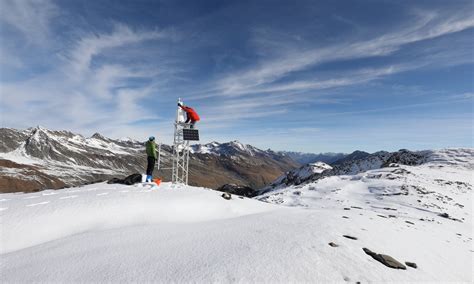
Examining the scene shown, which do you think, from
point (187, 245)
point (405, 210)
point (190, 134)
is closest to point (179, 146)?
point (190, 134)

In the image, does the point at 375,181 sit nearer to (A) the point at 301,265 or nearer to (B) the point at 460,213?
(B) the point at 460,213

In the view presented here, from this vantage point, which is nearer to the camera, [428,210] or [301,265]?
[301,265]

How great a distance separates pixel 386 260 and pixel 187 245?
668cm

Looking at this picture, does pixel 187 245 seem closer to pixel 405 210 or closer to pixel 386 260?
pixel 386 260

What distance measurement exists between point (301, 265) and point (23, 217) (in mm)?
11323

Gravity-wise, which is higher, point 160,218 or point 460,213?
point 160,218

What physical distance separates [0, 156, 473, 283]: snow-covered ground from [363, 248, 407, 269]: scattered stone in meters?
0.23

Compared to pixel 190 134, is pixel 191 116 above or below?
above

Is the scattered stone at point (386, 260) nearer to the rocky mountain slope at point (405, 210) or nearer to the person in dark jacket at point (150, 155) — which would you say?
the rocky mountain slope at point (405, 210)

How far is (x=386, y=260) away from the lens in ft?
29.0

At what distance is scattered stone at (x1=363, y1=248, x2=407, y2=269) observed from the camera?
339 inches

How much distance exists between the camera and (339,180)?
1773 inches

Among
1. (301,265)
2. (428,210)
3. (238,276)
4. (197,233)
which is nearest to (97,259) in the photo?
(197,233)

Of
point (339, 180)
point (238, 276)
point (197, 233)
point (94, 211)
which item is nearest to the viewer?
point (238, 276)
